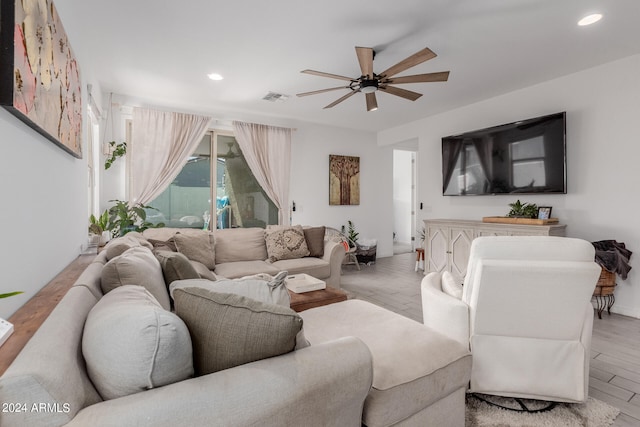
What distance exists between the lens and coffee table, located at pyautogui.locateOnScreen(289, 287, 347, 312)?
7.46ft

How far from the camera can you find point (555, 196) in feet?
12.4

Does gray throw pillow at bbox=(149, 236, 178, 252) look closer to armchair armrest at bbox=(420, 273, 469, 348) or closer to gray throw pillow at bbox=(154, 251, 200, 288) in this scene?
gray throw pillow at bbox=(154, 251, 200, 288)

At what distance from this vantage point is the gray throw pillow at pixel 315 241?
4.06m

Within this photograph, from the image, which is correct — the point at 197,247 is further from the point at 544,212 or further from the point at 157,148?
the point at 544,212

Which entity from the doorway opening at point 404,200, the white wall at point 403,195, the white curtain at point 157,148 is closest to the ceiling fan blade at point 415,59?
the white curtain at point 157,148

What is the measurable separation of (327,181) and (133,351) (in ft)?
17.0

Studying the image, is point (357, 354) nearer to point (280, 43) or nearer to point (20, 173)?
point (20, 173)

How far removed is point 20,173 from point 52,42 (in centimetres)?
76

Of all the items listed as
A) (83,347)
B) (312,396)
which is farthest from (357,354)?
(83,347)

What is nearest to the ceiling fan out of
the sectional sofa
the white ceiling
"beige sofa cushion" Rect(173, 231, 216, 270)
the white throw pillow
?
Result: the white ceiling

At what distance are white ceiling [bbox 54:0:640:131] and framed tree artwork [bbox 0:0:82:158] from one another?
0.54 metres

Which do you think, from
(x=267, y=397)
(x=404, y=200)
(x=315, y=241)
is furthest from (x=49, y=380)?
(x=404, y=200)

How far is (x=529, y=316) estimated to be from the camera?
64.2 inches

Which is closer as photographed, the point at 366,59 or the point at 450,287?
the point at 450,287
